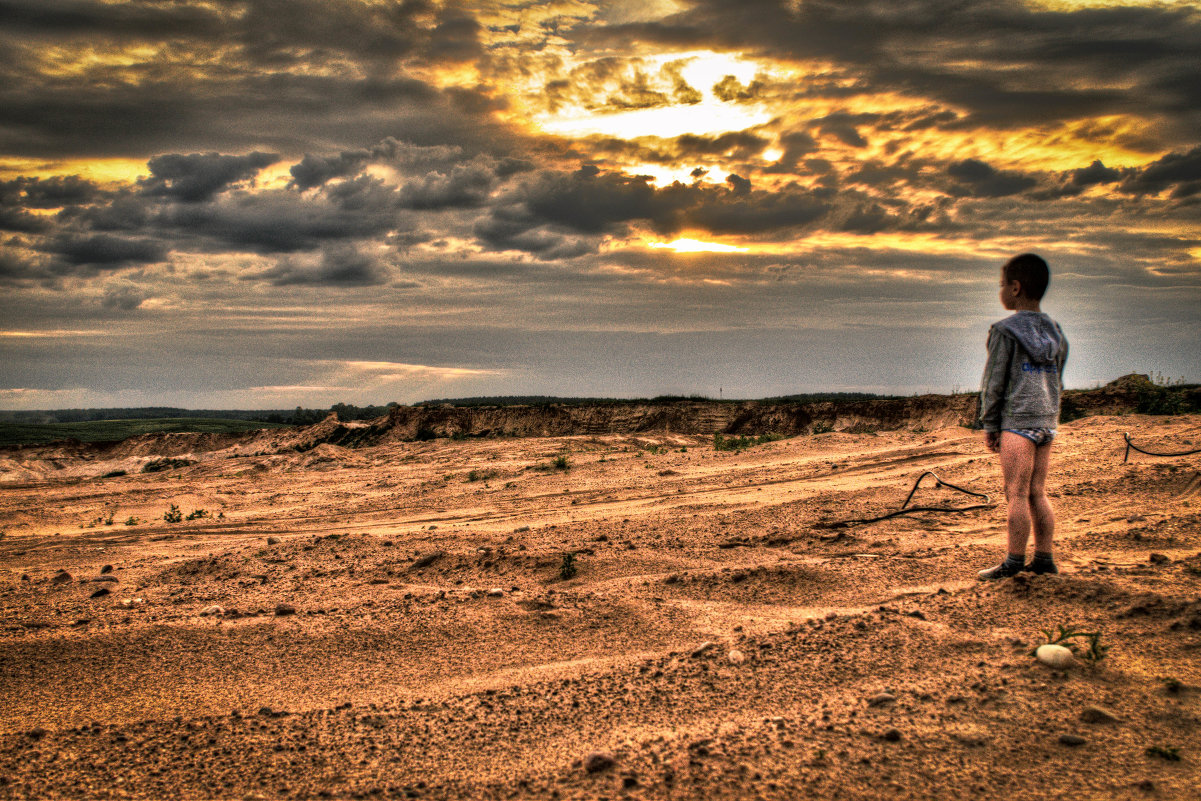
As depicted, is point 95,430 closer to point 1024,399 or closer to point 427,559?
point 427,559

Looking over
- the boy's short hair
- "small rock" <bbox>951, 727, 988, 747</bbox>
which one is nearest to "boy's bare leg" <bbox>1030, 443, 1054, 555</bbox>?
the boy's short hair

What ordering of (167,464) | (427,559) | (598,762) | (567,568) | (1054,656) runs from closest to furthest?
(598,762)
(1054,656)
(567,568)
(427,559)
(167,464)

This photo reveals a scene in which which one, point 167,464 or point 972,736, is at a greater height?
point 972,736

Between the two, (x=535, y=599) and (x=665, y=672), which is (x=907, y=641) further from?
(x=535, y=599)

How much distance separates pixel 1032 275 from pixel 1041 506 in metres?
1.50

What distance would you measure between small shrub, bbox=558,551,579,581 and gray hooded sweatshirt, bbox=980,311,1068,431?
3373 millimetres

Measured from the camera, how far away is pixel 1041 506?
14.0 feet

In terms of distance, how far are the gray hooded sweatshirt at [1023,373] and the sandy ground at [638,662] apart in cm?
103

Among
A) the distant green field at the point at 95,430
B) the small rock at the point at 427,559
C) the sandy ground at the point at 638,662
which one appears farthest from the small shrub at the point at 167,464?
the small rock at the point at 427,559

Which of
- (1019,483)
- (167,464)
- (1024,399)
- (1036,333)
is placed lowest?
(167,464)

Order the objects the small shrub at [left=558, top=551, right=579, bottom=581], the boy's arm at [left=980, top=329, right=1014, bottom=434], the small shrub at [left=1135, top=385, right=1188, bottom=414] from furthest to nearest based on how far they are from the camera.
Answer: the small shrub at [left=1135, top=385, right=1188, bottom=414]
the small shrub at [left=558, top=551, right=579, bottom=581]
the boy's arm at [left=980, top=329, right=1014, bottom=434]

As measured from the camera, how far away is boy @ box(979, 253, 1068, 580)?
4.26m

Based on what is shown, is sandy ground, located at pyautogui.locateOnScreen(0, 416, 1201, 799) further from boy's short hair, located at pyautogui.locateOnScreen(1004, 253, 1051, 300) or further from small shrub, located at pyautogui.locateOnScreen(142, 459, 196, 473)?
small shrub, located at pyautogui.locateOnScreen(142, 459, 196, 473)

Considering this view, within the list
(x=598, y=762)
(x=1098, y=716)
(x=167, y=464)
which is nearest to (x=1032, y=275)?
(x=1098, y=716)
